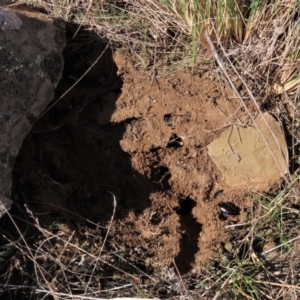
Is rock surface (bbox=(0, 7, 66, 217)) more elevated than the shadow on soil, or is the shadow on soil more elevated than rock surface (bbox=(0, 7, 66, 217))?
rock surface (bbox=(0, 7, 66, 217))

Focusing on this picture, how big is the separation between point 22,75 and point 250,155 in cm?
110

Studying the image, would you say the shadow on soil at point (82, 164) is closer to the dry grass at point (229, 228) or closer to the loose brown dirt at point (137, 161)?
the loose brown dirt at point (137, 161)

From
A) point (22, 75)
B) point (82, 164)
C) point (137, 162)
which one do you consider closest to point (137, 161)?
point (137, 162)

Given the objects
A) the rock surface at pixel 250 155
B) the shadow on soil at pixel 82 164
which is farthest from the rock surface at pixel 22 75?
the rock surface at pixel 250 155

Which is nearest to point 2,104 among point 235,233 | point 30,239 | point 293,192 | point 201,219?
point 30,239

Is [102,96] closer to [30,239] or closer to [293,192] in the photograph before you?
[30,239]

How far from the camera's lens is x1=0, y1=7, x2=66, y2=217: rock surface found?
6.97 feet

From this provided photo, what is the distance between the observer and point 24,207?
239cm

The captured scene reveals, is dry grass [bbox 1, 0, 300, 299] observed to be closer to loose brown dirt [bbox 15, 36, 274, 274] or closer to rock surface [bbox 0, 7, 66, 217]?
loose brown dirt [bbox 15, 36, 274, 274]

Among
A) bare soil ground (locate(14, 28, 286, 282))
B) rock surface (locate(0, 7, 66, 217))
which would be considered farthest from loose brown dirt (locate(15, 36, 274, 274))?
rock surface (locate(0, 7, 66, 217))

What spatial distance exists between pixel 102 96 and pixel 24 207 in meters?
0.65

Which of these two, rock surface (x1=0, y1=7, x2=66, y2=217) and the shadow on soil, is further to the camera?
the shadow on soil

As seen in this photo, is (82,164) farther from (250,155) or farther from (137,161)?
(250,155)

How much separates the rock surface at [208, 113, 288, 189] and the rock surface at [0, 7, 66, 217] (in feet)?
2.70
